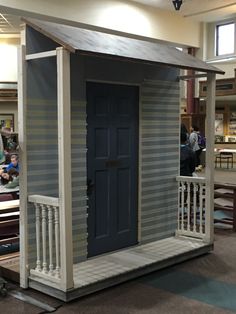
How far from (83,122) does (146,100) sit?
108 cm

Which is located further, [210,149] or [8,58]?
[8,58]

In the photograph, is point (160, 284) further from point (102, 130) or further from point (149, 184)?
point (102, 130)

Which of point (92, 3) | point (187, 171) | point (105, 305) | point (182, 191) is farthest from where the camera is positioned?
point (92, 3)

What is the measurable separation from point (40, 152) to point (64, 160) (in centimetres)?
52

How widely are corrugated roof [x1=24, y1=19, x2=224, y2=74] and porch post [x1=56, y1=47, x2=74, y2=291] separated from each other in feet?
0.53

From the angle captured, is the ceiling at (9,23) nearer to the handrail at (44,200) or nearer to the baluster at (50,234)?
the handrail at (44,200)

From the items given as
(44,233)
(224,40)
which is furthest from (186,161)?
(224,40)

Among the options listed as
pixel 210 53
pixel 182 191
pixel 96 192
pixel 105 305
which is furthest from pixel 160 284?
pixel 210 53

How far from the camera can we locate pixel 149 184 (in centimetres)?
549

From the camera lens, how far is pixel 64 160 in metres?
3.85

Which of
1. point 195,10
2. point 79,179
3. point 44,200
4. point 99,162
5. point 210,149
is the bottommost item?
point 44,200

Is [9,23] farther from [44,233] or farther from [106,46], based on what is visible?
[44,233]

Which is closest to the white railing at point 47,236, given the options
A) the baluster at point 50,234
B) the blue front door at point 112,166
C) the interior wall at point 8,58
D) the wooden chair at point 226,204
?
the baluster at point 50,234

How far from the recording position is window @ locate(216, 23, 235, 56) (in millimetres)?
11906
